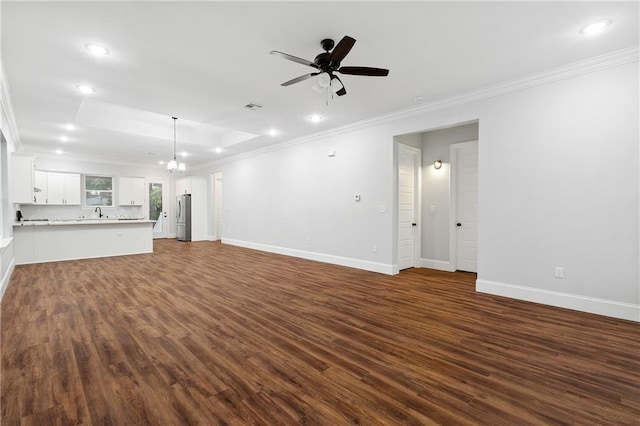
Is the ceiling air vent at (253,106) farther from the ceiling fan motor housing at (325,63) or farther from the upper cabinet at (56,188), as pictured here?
the upper cabinet at (56,188)

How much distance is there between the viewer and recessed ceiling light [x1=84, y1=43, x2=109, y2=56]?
3.07 meters

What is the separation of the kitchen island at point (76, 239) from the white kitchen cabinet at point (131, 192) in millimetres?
3261

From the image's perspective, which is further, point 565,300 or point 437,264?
point 437,264

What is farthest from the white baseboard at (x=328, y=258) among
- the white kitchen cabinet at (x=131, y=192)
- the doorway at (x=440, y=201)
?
the white kitchen cabinet at (x=131, y=192)

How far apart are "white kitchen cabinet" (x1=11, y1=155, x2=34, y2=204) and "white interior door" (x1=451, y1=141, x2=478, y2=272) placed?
29.1 ft

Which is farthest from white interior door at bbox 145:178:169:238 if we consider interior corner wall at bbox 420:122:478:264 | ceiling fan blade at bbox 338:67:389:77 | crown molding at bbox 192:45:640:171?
ceiling fan blade at bbox 338:67:389:77

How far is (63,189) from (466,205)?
37.6 ft

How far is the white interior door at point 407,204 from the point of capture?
228 inches

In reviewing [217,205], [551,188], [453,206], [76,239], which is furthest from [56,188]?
[551,188]

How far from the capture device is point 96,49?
124 inches

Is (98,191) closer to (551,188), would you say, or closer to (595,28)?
(551,188)

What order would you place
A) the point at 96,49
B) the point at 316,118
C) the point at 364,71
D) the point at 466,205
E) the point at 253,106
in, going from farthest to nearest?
1. the point at 466,205
2. the point at 316,118
3. the point at 253,106
4. the point at 96,49
5. the point at 364,71

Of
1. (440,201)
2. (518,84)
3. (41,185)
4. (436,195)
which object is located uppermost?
(518,84)

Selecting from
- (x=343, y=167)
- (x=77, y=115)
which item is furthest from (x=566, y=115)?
(x=77, y=115)
